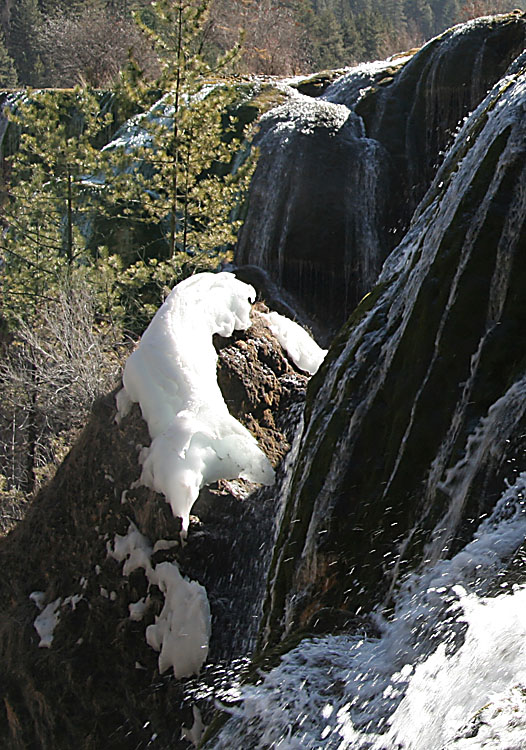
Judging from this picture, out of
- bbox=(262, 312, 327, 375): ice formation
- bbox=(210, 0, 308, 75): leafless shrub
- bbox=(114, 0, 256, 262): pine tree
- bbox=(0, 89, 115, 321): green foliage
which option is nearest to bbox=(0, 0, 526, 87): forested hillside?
bbox=(210, 0, 308, 75): leafless shrub

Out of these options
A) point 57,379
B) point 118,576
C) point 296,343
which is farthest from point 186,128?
point 118,576

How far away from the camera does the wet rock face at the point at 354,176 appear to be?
12.0 meters

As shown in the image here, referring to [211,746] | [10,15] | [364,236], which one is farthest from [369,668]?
[10,15]

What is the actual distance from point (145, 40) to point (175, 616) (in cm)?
1748

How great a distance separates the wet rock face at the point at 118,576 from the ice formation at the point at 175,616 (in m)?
0.06

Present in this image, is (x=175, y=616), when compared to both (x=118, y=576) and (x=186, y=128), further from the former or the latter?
(x=186, y=128)

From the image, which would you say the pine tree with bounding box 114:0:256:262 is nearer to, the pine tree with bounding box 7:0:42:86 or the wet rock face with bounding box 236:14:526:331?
the wet rock face with bounding box 236:14:526:331

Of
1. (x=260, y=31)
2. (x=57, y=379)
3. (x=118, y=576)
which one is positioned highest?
(x=260, y=31)

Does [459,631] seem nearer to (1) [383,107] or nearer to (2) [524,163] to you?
(2) [524,163]

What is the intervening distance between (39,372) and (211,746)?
818 cm

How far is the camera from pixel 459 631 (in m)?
2.35

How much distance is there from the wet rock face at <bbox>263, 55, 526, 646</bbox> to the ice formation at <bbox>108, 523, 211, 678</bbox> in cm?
85

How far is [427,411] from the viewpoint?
3680 mm

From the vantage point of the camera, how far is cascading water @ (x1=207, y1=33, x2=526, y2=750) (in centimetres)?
225
